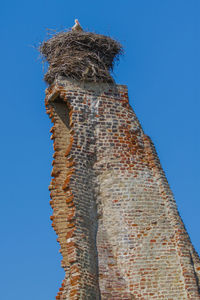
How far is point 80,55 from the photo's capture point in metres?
13.8

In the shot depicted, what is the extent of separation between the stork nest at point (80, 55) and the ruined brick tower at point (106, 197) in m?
0.03

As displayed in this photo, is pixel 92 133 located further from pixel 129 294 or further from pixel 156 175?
pixel 129 294

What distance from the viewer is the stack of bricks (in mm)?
11484

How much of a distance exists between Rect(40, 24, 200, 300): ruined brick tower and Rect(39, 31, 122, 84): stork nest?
0.03 m

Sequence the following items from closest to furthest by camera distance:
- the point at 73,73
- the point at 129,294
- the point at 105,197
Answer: the point at 129,294 → the point at 105,197 → the point at 73,73

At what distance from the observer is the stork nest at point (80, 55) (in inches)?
526

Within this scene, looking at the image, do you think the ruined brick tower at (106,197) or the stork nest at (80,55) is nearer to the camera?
the ruined brick tower at (106,197)

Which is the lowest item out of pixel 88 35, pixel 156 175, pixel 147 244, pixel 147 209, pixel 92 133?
pixel 147 244

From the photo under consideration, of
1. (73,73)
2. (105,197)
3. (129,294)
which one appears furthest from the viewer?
(73,73)

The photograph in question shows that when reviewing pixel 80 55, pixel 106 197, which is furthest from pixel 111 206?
pixel 80 55

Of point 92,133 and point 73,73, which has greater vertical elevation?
point 73,73

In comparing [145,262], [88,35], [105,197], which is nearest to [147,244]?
[145,262]

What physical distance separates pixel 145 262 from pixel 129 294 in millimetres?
696

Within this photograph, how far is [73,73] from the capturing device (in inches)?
525
